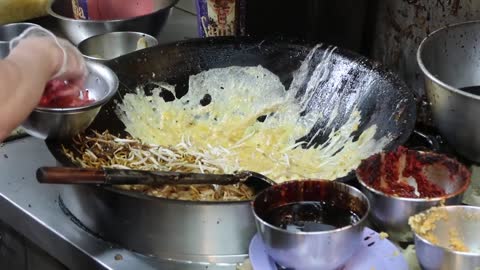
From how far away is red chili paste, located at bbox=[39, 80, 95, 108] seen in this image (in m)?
1.64

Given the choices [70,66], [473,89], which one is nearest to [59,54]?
[70,66]

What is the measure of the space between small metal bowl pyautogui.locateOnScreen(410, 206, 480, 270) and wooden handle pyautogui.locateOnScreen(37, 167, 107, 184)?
617 mm

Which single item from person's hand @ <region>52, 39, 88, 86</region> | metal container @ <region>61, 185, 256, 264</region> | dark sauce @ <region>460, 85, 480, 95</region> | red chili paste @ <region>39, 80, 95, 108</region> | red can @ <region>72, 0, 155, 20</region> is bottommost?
metal container @ <region>61, 185, 256, 264</region>

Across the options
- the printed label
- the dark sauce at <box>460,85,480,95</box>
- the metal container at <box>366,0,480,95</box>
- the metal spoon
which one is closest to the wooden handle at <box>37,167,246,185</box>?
the metal spoon

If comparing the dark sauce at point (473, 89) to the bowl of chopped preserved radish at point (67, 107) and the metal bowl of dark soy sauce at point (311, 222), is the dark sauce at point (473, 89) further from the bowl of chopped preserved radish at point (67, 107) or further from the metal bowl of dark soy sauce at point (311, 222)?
the bowl of chopped preserved radish at point (67, 107)

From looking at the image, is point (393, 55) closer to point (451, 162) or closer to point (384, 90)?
point (384, 90)

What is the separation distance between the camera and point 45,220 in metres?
1.69

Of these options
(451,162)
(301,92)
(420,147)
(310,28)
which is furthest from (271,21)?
(451,162)

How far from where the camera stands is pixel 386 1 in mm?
2312

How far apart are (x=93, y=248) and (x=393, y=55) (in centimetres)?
122

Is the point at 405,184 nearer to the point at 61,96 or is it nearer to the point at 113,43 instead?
the point at 61,96

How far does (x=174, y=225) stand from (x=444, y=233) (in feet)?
1.75

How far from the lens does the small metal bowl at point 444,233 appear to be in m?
1.24

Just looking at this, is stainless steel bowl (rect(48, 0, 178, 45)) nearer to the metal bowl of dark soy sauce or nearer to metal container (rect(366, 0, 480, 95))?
metal container (rect(366, 0, 480, 95))
